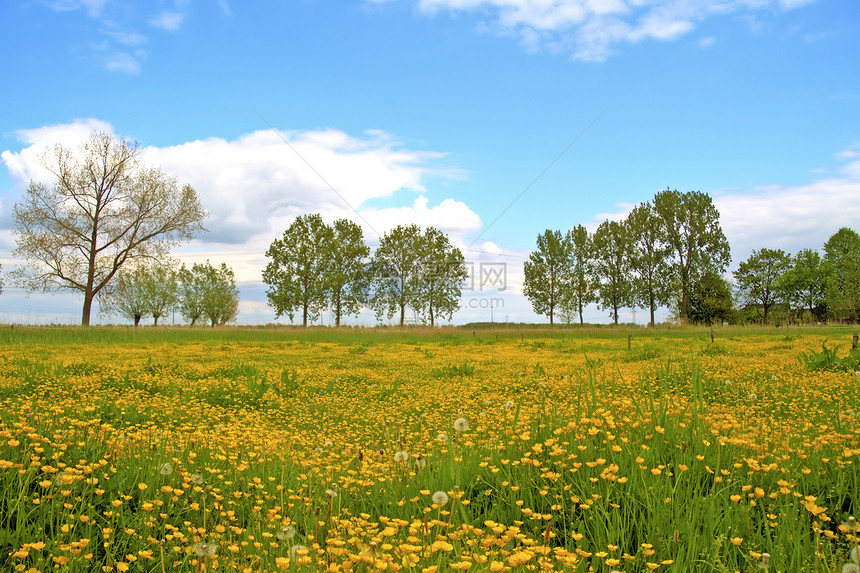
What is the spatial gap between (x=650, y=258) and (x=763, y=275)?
114ft

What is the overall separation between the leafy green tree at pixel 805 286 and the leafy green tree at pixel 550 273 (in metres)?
37.8

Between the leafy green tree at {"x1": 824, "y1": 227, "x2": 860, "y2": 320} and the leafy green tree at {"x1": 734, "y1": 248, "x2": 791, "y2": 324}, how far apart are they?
5.56 metres

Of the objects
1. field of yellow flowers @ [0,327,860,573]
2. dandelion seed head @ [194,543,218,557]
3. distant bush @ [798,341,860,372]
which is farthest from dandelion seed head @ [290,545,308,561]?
distant bush @ [798,341,860,372]

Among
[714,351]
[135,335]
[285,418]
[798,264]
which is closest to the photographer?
[285,418]

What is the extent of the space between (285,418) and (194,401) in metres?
2.05

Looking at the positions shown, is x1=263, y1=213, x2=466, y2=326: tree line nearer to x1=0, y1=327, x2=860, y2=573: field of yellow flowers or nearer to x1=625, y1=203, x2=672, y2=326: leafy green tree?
x1=625, y1=203, x2=672, y2=326: leafy green tree

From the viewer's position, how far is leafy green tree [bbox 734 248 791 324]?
2884 inches

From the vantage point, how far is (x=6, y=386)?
8.23 metres

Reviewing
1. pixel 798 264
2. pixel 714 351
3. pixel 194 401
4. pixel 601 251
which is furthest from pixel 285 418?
pixel 798 264

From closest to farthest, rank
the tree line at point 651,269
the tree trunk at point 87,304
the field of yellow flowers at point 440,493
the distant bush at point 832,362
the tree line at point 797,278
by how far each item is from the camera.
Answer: the field of yellow flowers at point 440,493 → the distant bush at point 832,362 → the tree trunk at point 87,304 → the tree line at point 651,269 → the tree line at point 797,278

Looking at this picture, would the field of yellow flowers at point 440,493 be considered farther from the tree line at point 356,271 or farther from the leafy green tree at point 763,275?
the leafy green tree at point 763,275

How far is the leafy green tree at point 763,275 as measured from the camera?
73250 mm

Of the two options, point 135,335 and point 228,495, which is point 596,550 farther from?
point 135,335

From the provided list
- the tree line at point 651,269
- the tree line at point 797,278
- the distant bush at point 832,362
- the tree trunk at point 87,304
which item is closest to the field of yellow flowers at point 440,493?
the distant bush at point 832,362
